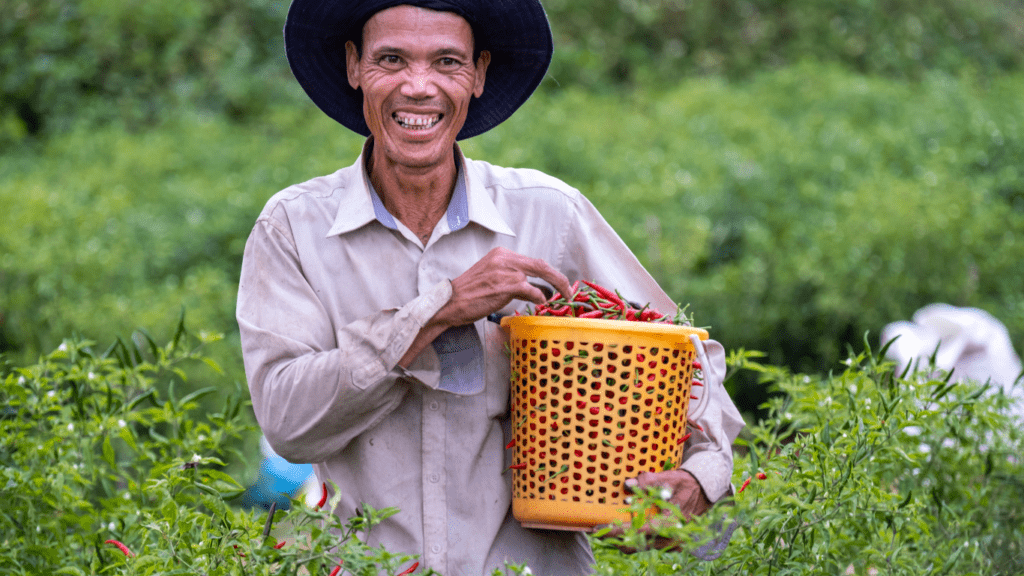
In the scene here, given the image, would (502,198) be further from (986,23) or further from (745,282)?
(986,23)

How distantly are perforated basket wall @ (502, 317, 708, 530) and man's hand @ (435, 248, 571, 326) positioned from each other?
2.4 inches

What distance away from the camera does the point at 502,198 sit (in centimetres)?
235

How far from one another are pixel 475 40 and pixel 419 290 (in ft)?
1.80

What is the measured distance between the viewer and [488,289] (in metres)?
1.94

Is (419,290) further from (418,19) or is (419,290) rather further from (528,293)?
(418,19)

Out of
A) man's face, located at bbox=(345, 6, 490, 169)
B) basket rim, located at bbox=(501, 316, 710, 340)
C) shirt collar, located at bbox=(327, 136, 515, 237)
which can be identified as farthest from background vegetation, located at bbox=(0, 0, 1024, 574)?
man's face, located at bbox=(345, 6, 490, 169)

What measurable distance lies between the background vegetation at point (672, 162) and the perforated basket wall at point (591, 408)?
0.25 meters

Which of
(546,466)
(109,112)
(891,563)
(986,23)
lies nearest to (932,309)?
(891,563)

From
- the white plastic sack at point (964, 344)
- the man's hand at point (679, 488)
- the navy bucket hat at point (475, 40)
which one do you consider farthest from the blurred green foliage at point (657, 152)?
the man's hand at point (679, 488)

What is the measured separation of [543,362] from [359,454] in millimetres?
458

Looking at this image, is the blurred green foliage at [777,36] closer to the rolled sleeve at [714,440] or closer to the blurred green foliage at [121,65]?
the blurred green foliage at [121,65]

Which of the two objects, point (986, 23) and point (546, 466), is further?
point (986, 23)

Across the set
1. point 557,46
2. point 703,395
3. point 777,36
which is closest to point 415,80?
point 703,395

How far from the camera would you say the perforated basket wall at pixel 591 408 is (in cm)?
194
